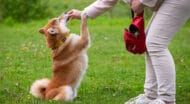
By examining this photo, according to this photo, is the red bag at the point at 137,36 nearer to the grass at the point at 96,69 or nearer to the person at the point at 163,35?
the person at the point at 163,35

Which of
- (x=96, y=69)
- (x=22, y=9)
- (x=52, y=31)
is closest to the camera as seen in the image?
(x=52, y=31)

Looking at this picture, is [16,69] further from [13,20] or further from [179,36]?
[13,20]

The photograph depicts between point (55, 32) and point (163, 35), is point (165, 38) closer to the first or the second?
point (163, 35)

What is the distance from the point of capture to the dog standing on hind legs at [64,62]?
5633mm

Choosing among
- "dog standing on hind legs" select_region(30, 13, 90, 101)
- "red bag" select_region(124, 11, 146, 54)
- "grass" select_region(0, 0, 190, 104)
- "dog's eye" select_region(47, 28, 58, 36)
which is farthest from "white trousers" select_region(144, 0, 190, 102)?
"dog's eye" select_region(47, 28, 58, 36)

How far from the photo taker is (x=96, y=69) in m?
8.09

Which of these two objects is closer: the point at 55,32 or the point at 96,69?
the point at 55,32

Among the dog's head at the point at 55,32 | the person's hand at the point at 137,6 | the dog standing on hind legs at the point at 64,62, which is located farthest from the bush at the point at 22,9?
the person's hand at the point at 137,6

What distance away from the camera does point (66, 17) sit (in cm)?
586

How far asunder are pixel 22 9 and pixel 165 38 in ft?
42.7

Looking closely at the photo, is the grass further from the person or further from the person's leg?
the person

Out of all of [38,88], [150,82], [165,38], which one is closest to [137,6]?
[165,38]

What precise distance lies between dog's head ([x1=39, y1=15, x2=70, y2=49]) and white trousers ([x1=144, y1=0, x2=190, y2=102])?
1.23m

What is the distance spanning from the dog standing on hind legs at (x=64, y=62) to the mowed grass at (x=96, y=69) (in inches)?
5.7
